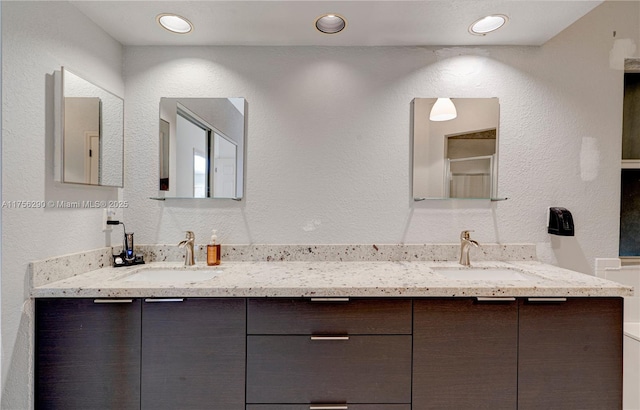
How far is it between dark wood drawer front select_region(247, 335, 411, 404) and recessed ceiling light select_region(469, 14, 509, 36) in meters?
1.70

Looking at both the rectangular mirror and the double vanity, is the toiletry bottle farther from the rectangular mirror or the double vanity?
the rectangular mirror

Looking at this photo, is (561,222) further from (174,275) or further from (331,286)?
(174,275)

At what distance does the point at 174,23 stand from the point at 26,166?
1032 millimetres

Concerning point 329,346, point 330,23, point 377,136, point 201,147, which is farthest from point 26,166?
point 377,136

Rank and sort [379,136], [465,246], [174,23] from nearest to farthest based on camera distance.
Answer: [174,23] < [465,246] < [379,136]

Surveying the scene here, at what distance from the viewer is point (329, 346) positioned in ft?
4.22

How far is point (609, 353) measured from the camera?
4.21 feet

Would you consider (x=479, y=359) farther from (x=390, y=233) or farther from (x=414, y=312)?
(x=390, y=233)

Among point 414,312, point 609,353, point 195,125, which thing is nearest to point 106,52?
point 195,125

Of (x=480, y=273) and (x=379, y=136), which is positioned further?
(x=379, y=136)

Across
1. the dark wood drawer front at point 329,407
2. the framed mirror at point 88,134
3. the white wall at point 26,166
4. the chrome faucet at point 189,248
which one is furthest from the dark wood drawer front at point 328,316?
the framed mirror at point 88,134

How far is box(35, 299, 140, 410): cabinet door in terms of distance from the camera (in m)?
1.27

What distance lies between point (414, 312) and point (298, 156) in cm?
111

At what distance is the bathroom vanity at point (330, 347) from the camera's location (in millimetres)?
1276
